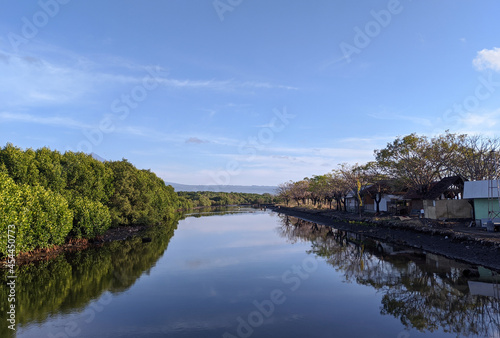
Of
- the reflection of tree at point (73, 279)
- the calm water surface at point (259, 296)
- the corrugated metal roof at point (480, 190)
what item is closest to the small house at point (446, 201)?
the corrugated metal roof at point (480, 190)

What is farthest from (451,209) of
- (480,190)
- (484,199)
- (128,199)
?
(128,199)

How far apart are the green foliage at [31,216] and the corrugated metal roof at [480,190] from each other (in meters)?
31.3

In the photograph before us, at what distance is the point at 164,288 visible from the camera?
15008 mm

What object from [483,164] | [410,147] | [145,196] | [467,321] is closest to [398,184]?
[410,147]

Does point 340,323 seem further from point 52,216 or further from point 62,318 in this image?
point 52,216

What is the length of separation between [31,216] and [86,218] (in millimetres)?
6952

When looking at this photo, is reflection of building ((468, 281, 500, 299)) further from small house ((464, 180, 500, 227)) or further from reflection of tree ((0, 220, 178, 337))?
reflection of tree ((0, 220, 178, 337))

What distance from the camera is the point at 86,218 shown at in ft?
88.2

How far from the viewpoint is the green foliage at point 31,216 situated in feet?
58.9

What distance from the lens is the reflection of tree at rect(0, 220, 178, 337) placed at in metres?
12.3

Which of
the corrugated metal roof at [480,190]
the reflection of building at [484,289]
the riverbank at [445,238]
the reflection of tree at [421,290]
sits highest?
the corrugated metal roof at [480,190]

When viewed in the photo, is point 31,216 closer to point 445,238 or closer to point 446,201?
Answer: point 445,238

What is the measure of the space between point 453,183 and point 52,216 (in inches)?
1439

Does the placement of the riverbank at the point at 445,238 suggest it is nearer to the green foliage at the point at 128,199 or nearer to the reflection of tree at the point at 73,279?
the reflection of tree at the point at 73,279
